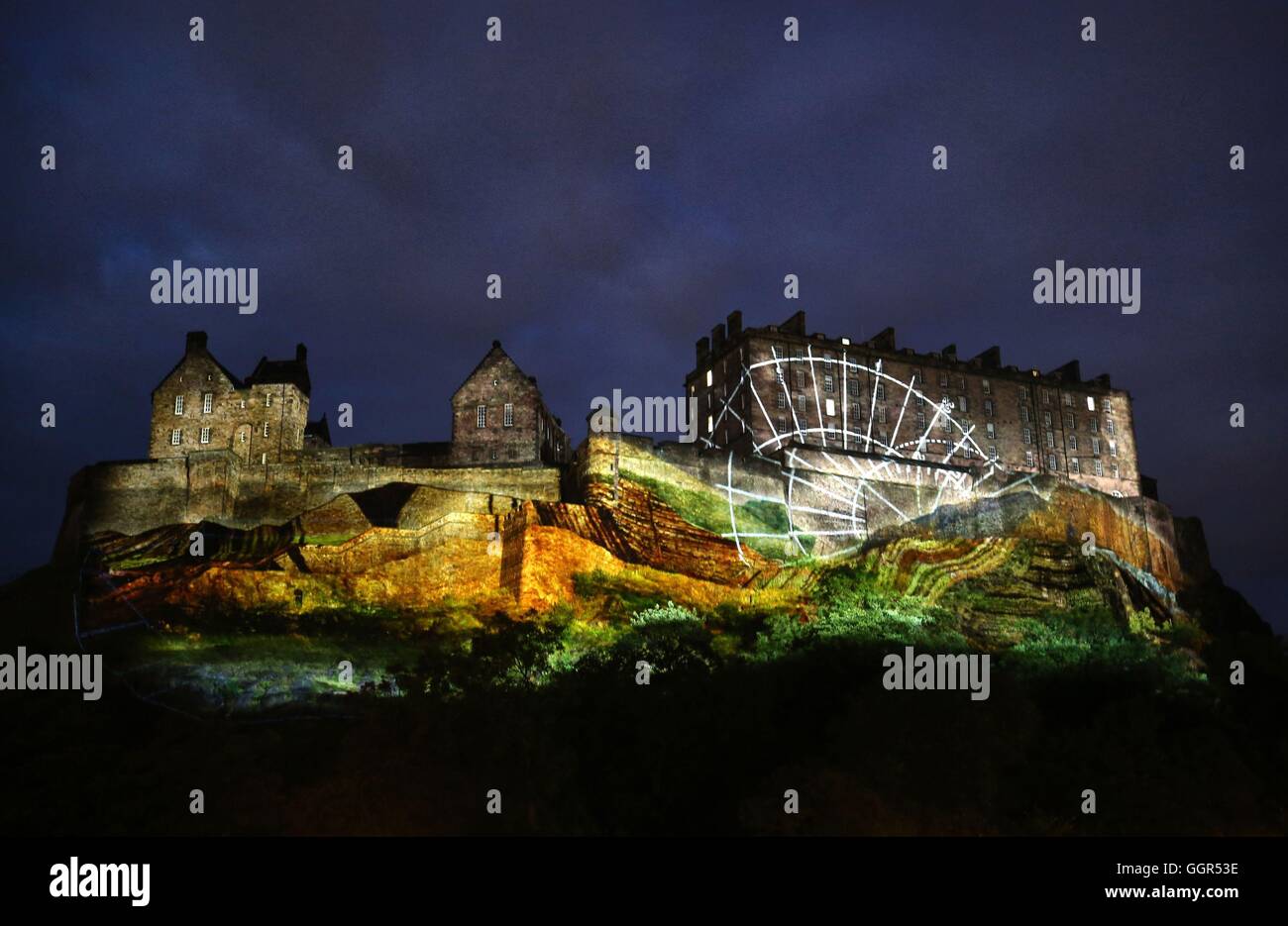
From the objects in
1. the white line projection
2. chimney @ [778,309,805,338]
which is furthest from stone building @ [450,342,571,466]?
chimney @ [778,309,805,338]

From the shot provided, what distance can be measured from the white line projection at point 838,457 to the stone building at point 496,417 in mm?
8796

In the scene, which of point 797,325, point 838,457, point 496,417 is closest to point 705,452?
point 838,457

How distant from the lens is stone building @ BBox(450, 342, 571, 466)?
159 feet

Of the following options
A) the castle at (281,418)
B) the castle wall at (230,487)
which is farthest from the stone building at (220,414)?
the castle wall at (230,487)

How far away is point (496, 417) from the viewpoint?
4909 centimetres

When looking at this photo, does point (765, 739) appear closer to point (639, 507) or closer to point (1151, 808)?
point (1151, 808)

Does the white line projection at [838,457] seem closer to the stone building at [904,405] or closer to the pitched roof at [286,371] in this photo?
the stone building at [904,405]

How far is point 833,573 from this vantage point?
37750mm

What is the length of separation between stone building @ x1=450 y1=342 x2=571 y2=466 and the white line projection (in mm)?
8796

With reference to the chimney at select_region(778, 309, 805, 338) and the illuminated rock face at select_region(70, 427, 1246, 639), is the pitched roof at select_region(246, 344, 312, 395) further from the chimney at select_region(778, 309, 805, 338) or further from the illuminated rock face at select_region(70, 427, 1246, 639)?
the chimney at select_region(778, 309, 805, 338)

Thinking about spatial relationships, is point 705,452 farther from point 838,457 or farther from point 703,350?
point 703,350

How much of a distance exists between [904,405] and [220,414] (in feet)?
110

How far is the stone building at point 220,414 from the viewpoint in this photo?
48.5 metres
